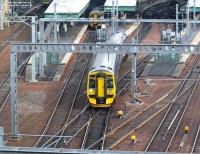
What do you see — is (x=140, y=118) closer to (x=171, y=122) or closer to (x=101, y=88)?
(x=171, y=122)

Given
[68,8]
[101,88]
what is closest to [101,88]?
[101,88]

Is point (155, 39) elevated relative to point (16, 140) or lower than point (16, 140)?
elevated

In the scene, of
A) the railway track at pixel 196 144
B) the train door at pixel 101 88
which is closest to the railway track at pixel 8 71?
the train door at pixel 101 88

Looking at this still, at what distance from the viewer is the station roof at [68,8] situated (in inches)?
1875

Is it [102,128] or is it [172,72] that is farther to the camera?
[172,72]

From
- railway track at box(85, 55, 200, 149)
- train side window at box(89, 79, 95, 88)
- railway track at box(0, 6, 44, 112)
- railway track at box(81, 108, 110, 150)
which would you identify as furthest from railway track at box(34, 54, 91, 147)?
railway track at box(0, 6, 44, 112)

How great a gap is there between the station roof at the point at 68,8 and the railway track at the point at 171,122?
12.7 m

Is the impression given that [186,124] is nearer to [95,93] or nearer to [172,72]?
[95,93]

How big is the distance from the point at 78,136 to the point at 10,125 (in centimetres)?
329

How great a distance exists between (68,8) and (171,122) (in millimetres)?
20029

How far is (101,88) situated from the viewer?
32156 mm

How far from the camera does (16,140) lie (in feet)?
95.1

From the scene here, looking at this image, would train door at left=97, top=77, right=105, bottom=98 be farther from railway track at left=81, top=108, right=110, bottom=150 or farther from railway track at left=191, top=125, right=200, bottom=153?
railway track at left=191, top=125, right=200, bottom=153

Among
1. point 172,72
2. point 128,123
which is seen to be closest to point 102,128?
point 128,123
